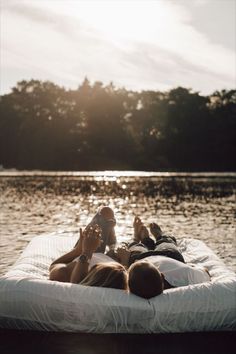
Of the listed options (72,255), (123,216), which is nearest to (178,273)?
(72,255)

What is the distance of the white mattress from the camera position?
23.9 feet

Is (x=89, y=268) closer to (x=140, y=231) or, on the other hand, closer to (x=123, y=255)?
(x=123, y=255)

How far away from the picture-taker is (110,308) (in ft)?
23.8

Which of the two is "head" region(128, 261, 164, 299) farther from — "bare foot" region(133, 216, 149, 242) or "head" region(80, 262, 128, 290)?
"bare foot" region(133, 216, 149, 242)

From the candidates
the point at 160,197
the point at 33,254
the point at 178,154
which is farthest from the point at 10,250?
the point at 178,154

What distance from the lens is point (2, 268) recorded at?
1149 cm

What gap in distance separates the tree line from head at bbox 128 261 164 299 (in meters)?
83.7

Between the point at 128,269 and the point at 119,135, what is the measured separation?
85.8m

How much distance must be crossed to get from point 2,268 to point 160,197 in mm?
24987

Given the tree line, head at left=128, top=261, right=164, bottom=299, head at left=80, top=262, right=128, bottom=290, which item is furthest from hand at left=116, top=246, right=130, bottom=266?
the tree line

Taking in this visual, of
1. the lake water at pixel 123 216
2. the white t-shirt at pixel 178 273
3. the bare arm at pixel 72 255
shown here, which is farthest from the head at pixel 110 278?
the lake water at pixel 123 216

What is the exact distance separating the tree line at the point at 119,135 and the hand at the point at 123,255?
82173 millimetres

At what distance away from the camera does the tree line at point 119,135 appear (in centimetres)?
9200

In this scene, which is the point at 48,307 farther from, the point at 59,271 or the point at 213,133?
the point at 213,133
